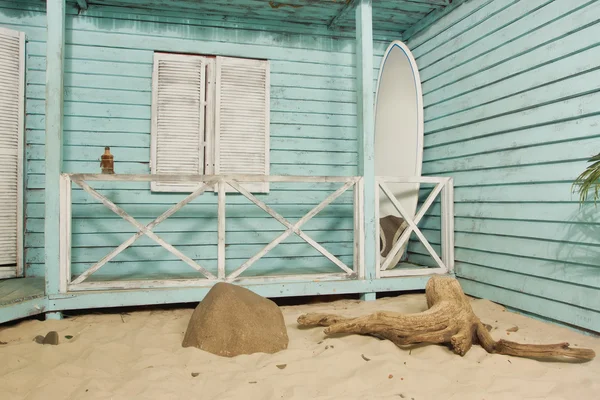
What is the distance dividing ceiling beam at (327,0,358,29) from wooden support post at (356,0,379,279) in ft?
0.83

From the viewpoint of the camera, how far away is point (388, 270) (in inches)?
174

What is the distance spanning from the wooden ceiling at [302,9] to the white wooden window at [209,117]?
1.71 feet

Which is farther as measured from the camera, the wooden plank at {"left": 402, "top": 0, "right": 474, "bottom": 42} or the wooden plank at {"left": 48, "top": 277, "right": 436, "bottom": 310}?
the wooden plank at {"left": 402, "top": 0, "right": 474, "bottom": 42}

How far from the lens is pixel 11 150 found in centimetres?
444

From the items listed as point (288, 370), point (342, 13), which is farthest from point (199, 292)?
point (342, 13)

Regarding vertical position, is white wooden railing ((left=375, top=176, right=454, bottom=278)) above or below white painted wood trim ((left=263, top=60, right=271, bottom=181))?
below

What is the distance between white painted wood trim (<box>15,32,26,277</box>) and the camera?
447 cm

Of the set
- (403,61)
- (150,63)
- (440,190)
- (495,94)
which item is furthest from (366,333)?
(150,63)

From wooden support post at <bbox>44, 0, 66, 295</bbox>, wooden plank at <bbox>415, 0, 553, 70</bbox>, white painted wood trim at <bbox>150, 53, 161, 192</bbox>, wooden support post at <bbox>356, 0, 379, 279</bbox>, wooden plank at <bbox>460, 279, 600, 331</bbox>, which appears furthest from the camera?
white painted wood trim at <bbox>150, 53, 161, 192</bbox>

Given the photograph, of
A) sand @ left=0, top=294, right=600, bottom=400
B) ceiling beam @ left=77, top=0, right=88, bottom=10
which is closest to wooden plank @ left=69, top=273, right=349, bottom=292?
sand @ left=0, top=294, right=600, bottom=400

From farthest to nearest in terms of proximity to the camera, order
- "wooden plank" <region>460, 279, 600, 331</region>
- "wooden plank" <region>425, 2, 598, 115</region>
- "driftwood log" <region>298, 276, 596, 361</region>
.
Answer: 1. "wooden plank" <region>425, 2, 598, 115</region>
2. "wooden plank" <region>460, 279, 600, 331</region>
3. "driftwood log" <region>298, 276, 596, 361</region>

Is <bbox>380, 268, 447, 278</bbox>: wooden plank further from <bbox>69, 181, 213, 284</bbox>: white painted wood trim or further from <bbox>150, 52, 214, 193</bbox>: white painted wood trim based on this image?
<bbox>150, 52, 214, 193</bbox>: white painted wood trim

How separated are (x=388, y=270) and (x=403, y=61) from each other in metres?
2.40

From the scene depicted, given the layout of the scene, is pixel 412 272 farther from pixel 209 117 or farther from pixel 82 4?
pixel 82 4
